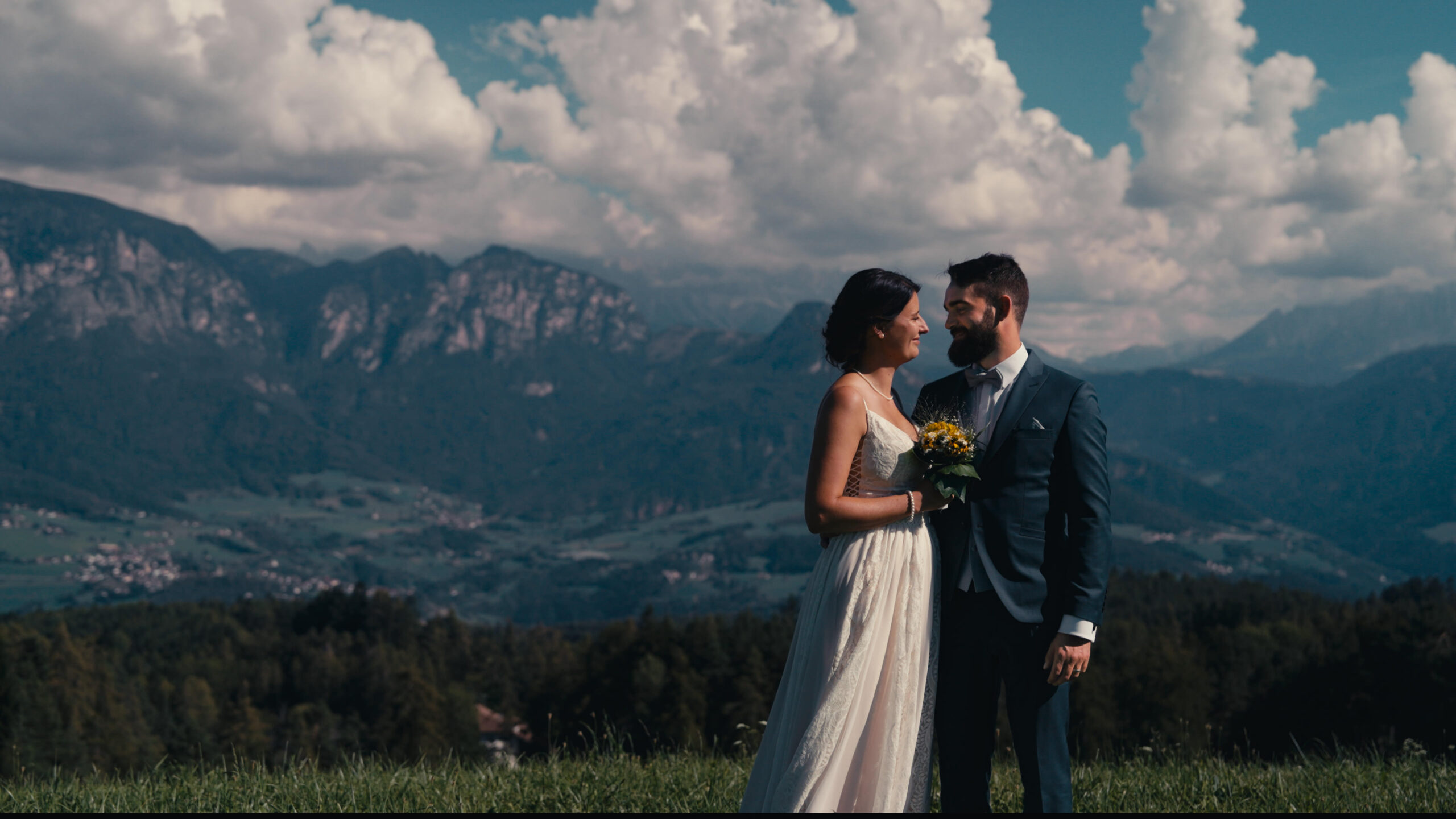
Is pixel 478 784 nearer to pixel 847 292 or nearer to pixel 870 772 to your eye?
pixel 870 772

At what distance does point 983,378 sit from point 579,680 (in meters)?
59.3

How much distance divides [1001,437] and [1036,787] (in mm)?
1961

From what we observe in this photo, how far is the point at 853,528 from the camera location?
552 centimetres

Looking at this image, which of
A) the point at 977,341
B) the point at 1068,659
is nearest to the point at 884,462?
the point at 977,341

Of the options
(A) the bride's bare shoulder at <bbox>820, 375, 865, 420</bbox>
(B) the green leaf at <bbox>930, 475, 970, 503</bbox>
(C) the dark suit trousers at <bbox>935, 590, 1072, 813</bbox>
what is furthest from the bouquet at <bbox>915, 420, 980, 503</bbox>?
(C) the dark suit trousers at <bbox>935, 590, 1072, 813</bbox>

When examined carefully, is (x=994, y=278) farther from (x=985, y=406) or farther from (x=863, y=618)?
(x=863, y=618)

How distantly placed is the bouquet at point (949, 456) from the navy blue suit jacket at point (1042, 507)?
8.1 inches

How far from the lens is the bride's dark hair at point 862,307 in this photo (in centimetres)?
568

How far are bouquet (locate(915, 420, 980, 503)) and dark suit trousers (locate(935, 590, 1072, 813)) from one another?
2.20 feet

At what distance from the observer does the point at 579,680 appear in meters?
61.1

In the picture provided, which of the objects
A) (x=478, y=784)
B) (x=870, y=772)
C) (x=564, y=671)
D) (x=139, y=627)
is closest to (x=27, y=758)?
(x=564, y=671)

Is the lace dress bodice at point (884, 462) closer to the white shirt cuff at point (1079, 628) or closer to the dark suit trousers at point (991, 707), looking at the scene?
the dark suit trousers at point (991, 707)

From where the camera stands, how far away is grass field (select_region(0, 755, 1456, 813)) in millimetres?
5730

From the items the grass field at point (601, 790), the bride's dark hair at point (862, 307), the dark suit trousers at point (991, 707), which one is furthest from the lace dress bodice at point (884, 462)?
the grass field at point (601, 790)
